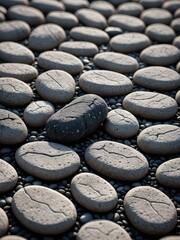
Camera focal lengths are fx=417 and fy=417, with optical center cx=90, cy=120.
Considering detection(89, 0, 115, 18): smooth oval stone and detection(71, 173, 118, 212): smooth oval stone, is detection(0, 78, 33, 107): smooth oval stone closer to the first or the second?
detection(71, 173, 118, 212): smooth oval stone

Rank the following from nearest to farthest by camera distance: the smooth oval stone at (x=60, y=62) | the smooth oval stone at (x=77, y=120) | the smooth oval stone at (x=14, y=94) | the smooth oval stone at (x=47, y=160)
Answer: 1. the smooth oval stone at (x=47, y=160)
2. the smooth oval stone at (x=77, y=120)
3. the smooth oval stone at (x=14, y=94)
4. the smooth oval stone at (x=60, y=62)

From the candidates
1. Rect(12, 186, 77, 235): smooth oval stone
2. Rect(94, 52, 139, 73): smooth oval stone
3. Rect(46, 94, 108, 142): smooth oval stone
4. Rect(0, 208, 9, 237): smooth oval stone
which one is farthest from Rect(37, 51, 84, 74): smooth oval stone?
Rect(0, 208, 9, 237): smooth oval stone

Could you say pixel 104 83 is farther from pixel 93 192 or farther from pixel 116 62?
pixel 93 192

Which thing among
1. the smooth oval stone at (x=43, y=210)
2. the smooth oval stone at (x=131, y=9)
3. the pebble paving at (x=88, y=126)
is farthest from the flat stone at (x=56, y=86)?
the smooth oval stone at (x=131, y=9)

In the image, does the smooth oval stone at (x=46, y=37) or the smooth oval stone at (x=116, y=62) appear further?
the smooth oval stone at (x=46, y=37)

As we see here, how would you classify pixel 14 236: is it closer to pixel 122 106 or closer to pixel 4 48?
pixel 122 106

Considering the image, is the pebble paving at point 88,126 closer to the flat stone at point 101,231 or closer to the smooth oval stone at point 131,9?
the flat stone at point 101,231

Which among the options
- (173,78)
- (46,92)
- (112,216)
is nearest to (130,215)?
(112,216)
